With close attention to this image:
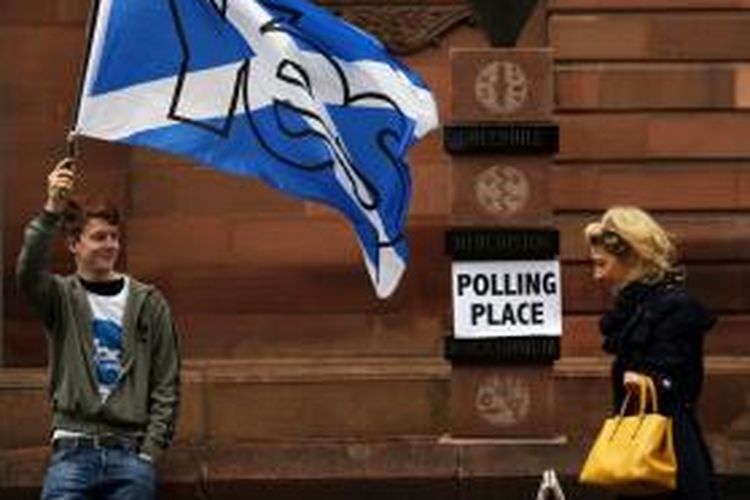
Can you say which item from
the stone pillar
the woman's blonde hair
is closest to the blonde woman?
the woman's blonde hair

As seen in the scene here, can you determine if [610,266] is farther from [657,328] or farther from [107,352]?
[107,352]

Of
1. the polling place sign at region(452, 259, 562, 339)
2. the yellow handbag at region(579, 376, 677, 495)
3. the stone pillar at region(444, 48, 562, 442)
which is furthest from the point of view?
the stone pillar at region(444, 48, 562, 442)

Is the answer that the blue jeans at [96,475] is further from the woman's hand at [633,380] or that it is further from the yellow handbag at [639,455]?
the woman's hand at [633,380]

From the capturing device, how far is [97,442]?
5699mm

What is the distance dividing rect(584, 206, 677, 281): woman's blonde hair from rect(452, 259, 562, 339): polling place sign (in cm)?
265

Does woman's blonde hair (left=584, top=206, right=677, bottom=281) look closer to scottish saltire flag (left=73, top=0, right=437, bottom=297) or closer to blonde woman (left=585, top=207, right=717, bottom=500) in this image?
blonde woman (left=585, top=207, right=717, bottom=500)

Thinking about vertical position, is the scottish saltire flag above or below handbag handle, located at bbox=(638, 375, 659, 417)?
above

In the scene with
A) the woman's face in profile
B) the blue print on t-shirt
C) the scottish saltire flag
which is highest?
the scottish saltire flag

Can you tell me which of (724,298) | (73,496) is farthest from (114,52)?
(724,298)

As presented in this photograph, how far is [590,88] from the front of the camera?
13164mm

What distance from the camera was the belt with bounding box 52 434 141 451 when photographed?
18.7 ft

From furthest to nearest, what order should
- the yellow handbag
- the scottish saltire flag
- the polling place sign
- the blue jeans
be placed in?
the polling place sign < the scottish saltire flag < the blue jeans < the yellow handbag

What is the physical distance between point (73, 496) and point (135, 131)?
56.5 inches

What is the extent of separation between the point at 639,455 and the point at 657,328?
1.30ft
